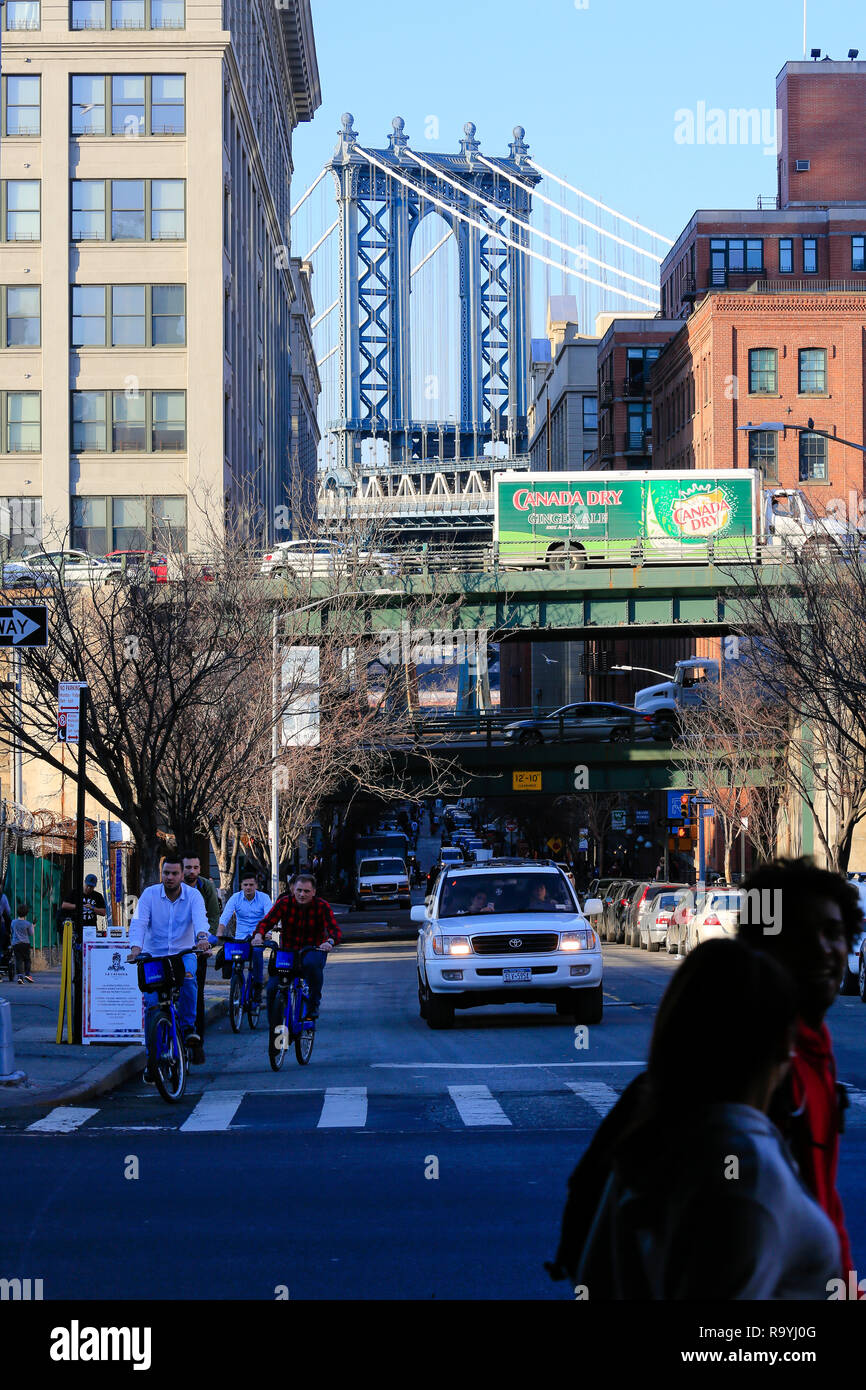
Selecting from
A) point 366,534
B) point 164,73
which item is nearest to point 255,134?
point 164,73

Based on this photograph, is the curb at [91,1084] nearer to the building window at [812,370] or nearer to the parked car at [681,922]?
the parked car at [681,922]

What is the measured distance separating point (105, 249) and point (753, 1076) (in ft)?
205

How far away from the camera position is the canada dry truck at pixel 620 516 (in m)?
50.2

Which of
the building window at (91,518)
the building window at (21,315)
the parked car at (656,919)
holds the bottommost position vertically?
the parked car at (656,919)

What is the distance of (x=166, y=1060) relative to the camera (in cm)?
1324

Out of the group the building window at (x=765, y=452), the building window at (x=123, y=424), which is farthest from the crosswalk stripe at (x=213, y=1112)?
the building window at (x=765, y=452)

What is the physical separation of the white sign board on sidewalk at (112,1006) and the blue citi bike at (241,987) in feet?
8.24

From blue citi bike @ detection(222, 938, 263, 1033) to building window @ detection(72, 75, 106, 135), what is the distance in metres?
48.5

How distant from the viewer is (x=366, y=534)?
45.2 m
